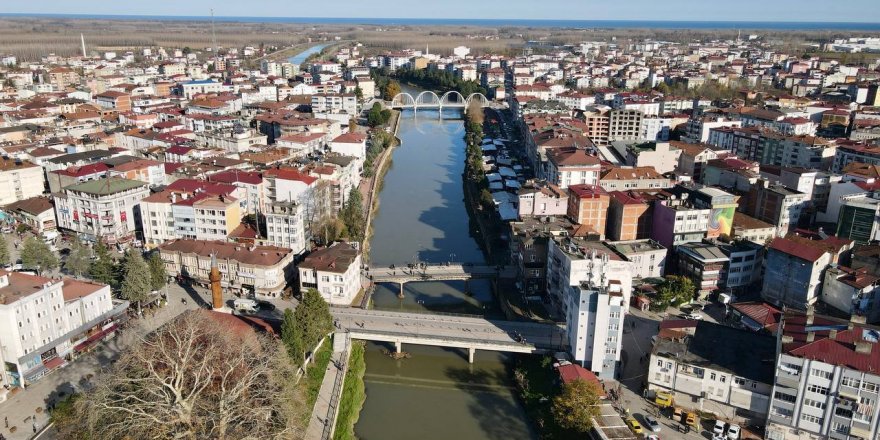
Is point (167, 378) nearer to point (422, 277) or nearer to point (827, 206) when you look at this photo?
point (422, 277)

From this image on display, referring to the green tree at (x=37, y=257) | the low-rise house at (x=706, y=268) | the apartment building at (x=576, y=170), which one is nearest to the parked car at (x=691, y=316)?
the low-rise house at (x=706, y=268)

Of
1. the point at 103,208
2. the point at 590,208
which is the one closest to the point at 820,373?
the point at 590,208

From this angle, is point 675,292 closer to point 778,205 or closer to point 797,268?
point 797,268

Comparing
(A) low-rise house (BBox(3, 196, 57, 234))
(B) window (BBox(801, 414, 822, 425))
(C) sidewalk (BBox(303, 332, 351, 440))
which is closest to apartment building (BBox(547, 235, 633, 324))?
(B) window (BBox(801, 414, 822, 425))

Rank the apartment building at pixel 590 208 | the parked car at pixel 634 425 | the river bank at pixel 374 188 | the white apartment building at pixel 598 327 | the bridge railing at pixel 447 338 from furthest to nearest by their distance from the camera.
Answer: the river bank at pixel 374 188 → the apartment building at pixel 590 208 → the bridge railing at pixel 447 338 → the white apartment building at pixel 598 327 → the parked car at pixel 634 425

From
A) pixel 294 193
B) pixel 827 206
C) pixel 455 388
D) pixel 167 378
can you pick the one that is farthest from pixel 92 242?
pixel 827 206

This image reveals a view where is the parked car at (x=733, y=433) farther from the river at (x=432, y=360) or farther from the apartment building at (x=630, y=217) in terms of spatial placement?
the apartment building at (x=630, y=217)

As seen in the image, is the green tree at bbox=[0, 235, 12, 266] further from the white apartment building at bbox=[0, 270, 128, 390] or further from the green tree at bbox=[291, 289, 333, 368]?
the green tree at bbox=[291, 289, 333, 368]

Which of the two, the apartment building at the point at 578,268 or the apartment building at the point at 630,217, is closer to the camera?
the apartment building at the point at 578,268
